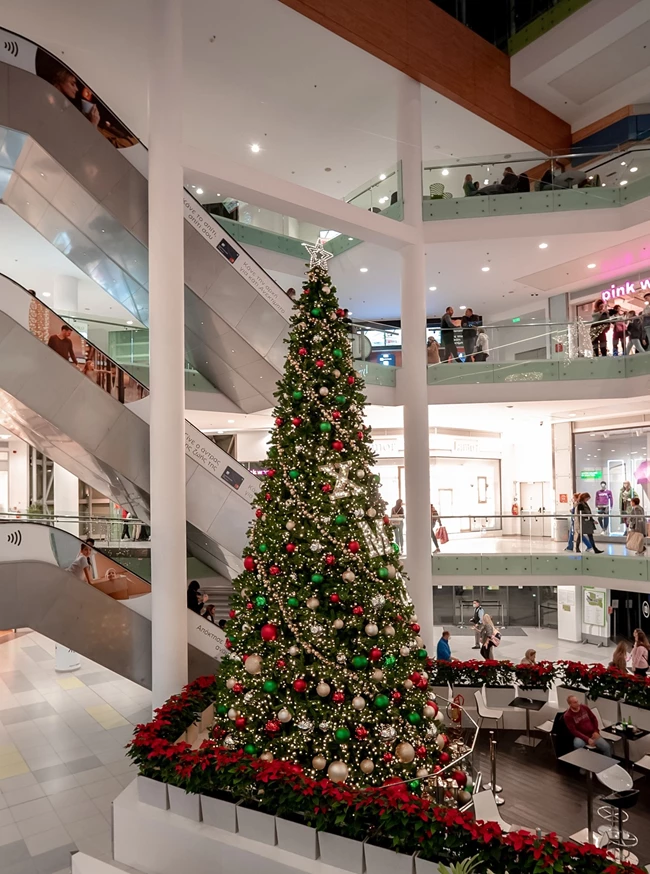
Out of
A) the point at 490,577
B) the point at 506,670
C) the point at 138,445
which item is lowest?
the point at 506,670

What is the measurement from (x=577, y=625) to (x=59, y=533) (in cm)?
1346

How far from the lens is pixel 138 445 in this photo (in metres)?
8.64

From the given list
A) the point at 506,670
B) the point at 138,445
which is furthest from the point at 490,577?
the point at 138,445

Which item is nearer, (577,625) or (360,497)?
(360,497)

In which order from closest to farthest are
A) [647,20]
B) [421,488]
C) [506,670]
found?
[506,670] → [421,488] → [647,20]

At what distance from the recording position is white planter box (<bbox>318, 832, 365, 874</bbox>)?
4.96m

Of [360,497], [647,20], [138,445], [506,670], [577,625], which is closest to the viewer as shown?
[360,497]

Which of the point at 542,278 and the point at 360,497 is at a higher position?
the point at 542,278

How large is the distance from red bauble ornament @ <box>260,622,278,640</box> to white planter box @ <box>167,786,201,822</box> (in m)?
1.48

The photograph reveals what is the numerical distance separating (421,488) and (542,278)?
8.30 m

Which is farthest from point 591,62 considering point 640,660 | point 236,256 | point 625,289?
point 640,660

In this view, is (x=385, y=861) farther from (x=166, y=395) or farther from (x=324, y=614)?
(x=166, y=395)

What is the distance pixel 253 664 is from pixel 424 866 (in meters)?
2.08

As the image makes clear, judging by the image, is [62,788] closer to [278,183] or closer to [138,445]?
[138,445]
